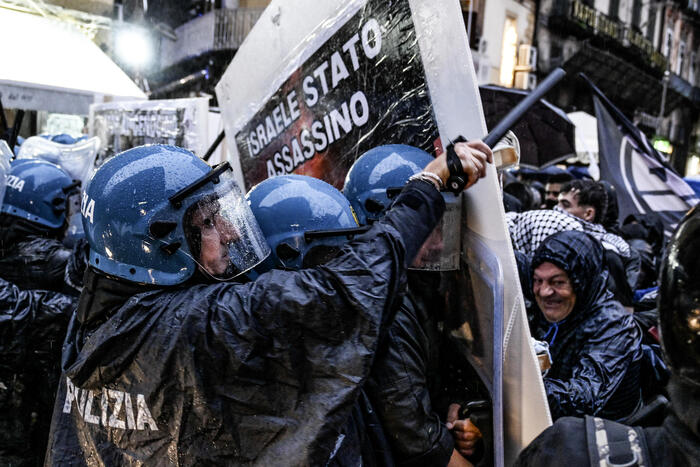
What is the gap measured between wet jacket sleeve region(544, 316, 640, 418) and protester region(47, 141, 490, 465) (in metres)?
1.11

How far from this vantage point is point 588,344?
242cm

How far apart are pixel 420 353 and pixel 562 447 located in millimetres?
683

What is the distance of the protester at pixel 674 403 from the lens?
87cm

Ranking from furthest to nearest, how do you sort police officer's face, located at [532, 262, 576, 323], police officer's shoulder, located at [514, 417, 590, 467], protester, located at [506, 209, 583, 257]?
protester, located at [506, 209, 583, 257], police officer's face, located at [532, 262, 576, 323], police officer's shoulder, located at [514, 417, 590, 467]

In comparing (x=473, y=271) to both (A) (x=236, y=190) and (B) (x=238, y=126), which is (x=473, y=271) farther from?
(B) (x=238, y=126)

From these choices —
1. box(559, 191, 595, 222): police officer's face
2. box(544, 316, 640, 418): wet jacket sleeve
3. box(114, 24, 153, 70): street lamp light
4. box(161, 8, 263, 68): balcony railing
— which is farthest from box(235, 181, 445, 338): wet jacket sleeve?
box(161, 8, 263, 68): balcony railing

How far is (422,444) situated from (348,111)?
Result: 1.20 m

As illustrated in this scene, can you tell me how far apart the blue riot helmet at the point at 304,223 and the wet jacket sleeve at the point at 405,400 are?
34 centimetres

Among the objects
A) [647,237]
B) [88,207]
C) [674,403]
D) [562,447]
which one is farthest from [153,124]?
[647,237]

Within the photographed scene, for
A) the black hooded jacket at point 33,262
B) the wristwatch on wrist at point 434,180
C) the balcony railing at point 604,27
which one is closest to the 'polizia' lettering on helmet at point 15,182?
the black hooded jacket at point 33,262

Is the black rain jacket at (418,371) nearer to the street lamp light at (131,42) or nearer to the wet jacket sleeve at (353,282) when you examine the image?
the wet jacket sleeve at (353,282)

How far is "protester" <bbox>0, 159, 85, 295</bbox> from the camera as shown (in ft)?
9.78

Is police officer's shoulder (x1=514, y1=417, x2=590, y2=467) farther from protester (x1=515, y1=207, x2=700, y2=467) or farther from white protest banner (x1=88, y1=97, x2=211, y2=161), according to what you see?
white protest banner (x1=88, y1=97, x2=211, y2=161)

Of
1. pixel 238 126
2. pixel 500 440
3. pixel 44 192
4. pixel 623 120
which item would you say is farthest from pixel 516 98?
pixel 500 440
